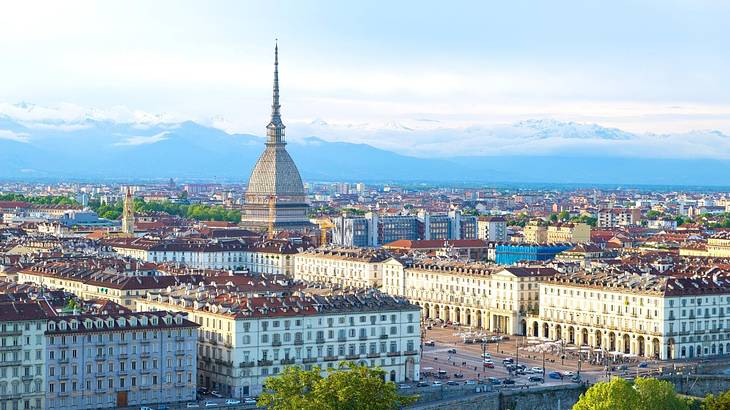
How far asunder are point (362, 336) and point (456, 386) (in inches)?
200

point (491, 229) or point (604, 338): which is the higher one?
point (491, 229)

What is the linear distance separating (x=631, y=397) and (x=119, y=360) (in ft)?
65.0

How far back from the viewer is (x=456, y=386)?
6391cm

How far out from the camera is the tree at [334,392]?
50594 mm

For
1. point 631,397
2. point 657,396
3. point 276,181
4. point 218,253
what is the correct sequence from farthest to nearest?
point 276,181 < point 218,253 < point 657,396 < point 631,397

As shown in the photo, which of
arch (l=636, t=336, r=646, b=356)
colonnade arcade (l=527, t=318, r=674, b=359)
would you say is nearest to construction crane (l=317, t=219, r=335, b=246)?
colonnade arcade (l=527, t=318, r=674, b=359)

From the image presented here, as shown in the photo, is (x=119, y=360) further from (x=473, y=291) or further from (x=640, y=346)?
(x=473, y=291)

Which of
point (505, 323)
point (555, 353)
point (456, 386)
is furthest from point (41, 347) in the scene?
point (505, 323)

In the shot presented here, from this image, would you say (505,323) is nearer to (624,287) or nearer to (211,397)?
(624,287)

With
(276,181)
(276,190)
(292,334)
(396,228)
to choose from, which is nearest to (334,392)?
(292,334)

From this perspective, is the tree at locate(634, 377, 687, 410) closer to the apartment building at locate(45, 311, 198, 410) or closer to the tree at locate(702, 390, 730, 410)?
the tree at locate(702, 390, 730, 410)

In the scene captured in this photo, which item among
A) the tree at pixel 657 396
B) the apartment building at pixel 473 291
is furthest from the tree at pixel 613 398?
the apartment building at pixel 473 291

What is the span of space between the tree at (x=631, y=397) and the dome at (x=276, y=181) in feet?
422

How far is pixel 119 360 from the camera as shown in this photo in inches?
2282
